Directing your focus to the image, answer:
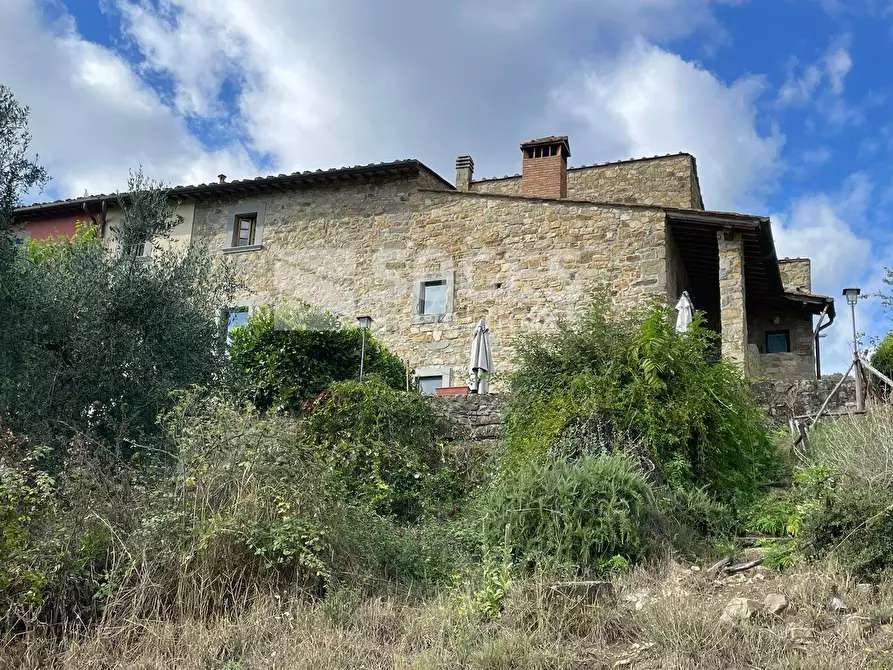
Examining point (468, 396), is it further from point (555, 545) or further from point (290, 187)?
point (290, 187)

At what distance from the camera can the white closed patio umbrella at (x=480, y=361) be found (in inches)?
524

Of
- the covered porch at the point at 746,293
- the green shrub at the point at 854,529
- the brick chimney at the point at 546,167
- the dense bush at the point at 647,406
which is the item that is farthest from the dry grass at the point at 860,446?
the brick chimney at the point at 546,167

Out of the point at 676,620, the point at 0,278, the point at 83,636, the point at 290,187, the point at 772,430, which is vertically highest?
the point at 290,187

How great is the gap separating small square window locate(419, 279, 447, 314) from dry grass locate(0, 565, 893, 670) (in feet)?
33.6

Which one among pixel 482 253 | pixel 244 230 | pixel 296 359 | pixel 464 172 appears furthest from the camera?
pixel 464 172

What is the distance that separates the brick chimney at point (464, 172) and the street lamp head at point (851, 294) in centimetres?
1033

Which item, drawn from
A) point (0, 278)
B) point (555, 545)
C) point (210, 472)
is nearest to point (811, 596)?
point (555, 545)

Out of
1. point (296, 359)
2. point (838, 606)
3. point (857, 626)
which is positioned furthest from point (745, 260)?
point (857, 626)

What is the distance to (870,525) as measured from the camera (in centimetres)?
619

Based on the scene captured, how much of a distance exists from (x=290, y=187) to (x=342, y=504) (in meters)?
11.9

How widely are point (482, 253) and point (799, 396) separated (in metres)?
7.00

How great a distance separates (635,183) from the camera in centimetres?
2030

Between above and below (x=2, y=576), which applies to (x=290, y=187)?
above

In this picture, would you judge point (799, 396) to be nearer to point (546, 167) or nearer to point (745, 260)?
point (745, 260)
